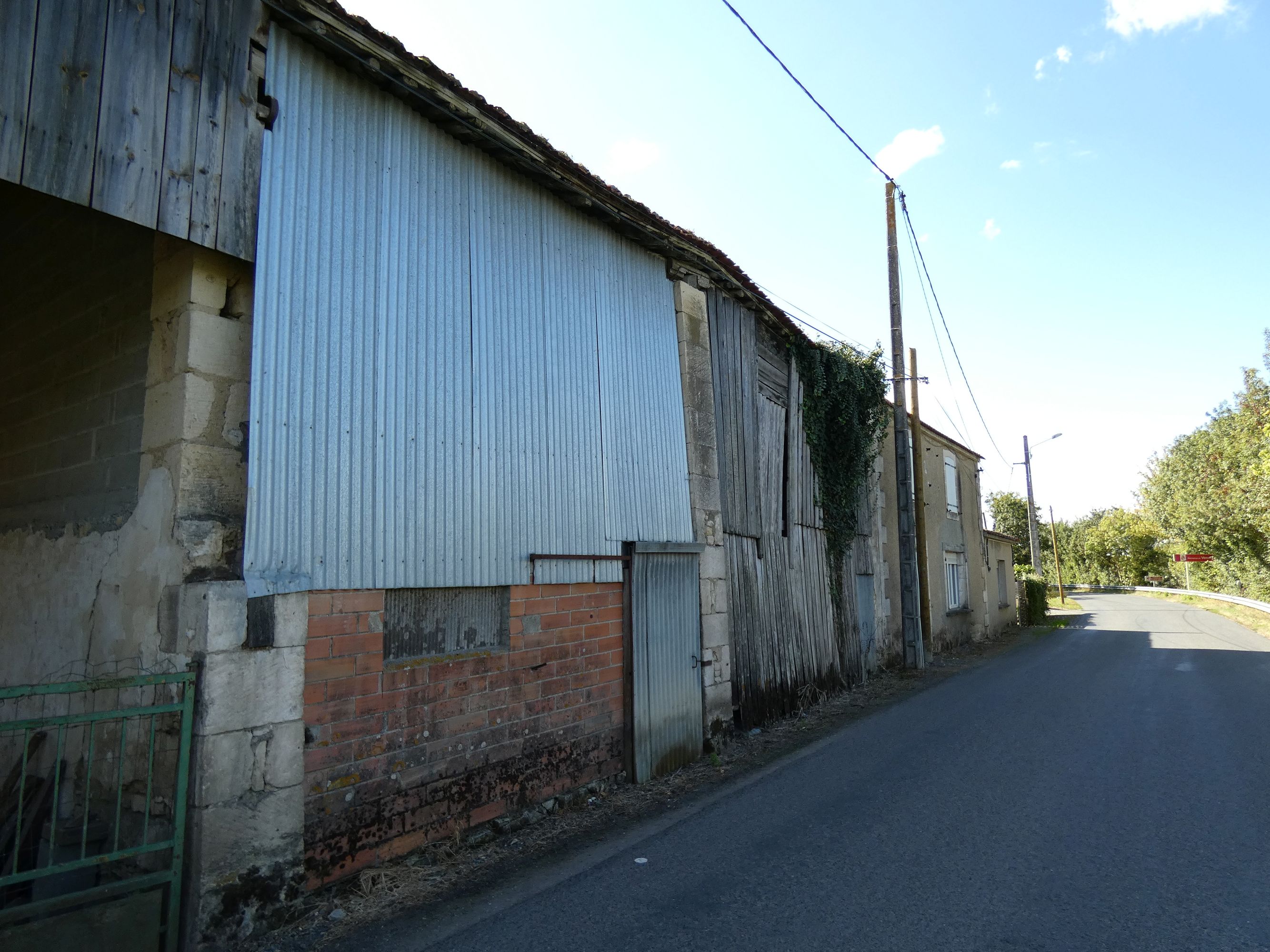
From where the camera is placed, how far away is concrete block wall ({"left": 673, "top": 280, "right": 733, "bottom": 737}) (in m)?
8.01

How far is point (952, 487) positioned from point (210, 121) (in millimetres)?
19732

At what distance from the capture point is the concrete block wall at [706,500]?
801 centimetres

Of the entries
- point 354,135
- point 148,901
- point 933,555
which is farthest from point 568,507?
point 933,555

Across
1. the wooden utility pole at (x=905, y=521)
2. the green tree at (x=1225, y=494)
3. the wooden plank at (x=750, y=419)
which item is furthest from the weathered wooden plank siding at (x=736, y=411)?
the green tree at (x=1225, y=494)

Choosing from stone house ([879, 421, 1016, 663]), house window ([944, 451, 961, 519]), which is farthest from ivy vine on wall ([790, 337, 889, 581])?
house window ([944, 451, 961, 519])

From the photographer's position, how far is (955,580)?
64.9ft

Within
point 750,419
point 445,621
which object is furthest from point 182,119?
point 750,419

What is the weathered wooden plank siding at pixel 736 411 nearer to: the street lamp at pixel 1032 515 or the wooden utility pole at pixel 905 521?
the wooden utility pole at pixel 905 521

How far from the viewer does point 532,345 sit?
6.28 m

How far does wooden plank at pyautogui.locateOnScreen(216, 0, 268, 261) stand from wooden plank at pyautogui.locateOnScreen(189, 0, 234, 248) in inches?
0.8

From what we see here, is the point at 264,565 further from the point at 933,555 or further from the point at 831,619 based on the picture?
the point at 933,555

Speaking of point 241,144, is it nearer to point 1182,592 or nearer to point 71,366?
point 71,366

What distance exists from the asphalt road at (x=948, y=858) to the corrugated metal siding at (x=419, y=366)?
2.21 meters

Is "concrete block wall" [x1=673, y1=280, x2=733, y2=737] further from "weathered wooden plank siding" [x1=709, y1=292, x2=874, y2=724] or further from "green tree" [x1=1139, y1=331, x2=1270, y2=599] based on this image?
"green tree" [x1=1139, y1=331, x2=1270, y2=599]
